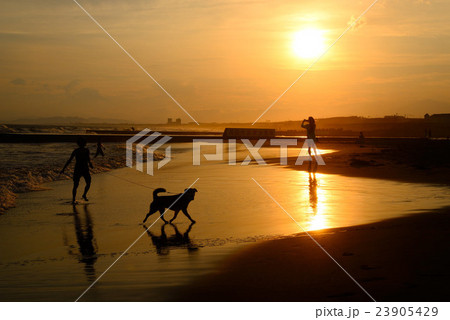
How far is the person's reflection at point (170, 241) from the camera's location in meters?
8.53

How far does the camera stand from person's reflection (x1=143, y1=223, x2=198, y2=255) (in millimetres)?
8531

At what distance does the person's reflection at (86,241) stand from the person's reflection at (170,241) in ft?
3.60

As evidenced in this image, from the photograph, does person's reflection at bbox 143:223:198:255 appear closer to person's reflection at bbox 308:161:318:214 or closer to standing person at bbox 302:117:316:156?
person's reflection at bbox 308:161:318:214

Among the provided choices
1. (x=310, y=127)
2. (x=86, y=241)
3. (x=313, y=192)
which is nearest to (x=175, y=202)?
(x=86, y=241)

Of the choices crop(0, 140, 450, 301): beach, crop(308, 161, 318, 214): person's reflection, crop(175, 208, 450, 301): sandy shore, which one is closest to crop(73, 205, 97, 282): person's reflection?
crop(0, 140, 450, 301): beach

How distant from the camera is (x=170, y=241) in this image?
9.21 meters

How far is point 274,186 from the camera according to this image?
1834 cm

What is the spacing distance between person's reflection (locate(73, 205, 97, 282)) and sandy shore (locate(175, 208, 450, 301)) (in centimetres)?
188

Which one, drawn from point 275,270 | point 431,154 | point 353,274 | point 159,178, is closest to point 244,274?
point 275,270

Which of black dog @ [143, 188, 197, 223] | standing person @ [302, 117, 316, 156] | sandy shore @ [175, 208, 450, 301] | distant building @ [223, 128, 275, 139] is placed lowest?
sandy shore @ [175, 208, 450, 301]

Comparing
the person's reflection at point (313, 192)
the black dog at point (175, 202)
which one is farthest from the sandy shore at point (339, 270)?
the person's reflection at point (313, 192)

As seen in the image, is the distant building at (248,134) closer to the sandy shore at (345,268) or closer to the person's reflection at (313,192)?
the person's reflection at (313,192)
